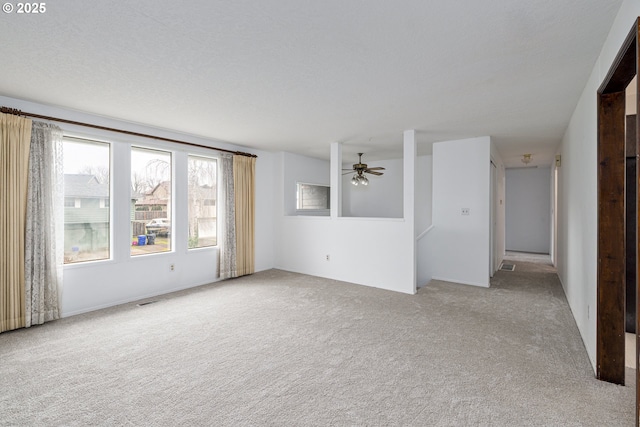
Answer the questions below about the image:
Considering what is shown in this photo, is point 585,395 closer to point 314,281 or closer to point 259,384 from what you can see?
point 259,384

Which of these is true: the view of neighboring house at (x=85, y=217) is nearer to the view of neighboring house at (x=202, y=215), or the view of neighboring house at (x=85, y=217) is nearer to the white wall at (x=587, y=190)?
the view of neighboring house at (x=202, y=215)

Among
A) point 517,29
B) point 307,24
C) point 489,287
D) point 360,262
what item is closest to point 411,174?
point 360,262

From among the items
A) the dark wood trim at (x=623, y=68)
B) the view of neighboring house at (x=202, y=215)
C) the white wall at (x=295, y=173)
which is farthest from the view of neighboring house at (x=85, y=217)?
the dark wood trim at (x=623, y=68)

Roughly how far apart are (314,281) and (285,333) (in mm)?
2198

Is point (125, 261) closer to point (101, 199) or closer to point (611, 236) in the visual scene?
point (101, 199)

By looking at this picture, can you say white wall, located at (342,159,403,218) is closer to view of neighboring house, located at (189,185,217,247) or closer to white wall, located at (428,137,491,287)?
white wall, located at (428,137,491,287)

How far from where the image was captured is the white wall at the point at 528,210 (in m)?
8.36

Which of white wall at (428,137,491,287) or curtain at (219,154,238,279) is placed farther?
curtain at (219,154,238,279)

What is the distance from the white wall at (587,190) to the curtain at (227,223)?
486 centimetres

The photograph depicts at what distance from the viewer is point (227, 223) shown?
17.4 feet

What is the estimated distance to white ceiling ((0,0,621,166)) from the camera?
1.76 m

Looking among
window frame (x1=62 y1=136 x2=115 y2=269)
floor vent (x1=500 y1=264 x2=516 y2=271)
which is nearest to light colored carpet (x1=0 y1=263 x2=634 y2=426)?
window frame (x1=62 y1=136 x2=115 y2=269)

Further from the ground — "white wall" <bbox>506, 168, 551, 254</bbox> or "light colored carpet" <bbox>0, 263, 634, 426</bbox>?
"white wall" <bbox>506, 168, 551, 254</bbox>

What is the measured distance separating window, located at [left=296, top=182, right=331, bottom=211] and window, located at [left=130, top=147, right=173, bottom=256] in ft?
8.99
